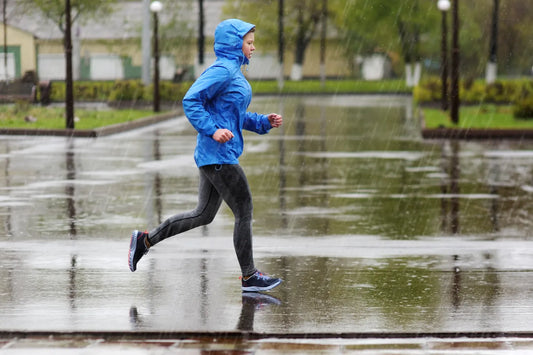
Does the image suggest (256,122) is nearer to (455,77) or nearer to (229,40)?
(229,40)

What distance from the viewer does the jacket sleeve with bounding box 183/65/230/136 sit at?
7.15 m

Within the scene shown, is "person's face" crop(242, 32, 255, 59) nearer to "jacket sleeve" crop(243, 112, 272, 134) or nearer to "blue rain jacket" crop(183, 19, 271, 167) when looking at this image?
"blue rain jacket" crop(183, 19, 271, 167)

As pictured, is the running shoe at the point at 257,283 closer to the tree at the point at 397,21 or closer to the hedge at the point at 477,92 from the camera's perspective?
the hedge at the point at 477,92

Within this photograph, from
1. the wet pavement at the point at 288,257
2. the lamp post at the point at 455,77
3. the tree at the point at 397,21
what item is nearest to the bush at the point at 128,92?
the lamp post at the point at 455,77

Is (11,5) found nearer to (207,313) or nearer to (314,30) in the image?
(314,30)

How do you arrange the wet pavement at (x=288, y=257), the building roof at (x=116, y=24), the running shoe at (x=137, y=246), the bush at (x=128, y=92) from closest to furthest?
the wet pavement at (x=288, y=257)
the running shoe at (x=137, y=246)
the bush at (x=128, y=92)
the building roof at (x=116, y=24)

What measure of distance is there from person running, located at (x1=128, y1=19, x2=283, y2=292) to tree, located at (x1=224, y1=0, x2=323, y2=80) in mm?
57094

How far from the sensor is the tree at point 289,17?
64625 millimetres

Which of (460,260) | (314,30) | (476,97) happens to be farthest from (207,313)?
(314,30)

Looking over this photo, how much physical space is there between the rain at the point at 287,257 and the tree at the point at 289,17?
46656 millimetres

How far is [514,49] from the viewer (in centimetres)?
6781

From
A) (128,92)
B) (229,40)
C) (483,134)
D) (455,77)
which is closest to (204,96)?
(229,40)

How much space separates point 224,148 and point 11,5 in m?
66.2

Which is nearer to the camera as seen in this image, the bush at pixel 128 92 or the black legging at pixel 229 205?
the black legging at pixel 229 205
